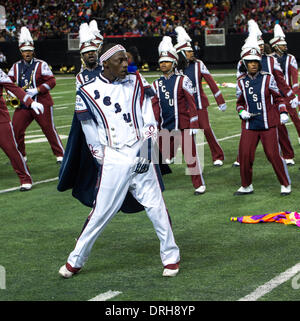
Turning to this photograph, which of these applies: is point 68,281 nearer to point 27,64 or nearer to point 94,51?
point 94,51

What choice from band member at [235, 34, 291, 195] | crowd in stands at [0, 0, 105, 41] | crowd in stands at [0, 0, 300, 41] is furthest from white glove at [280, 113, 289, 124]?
crowd in stands at [0, 0, 105, 41]

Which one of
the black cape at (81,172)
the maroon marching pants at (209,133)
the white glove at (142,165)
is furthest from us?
the maroon marching pants at (209,133)

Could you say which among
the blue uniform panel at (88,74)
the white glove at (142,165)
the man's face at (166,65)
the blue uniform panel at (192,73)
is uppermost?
the man's face at (166,65)

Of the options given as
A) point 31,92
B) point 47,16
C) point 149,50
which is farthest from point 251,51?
point 47,16

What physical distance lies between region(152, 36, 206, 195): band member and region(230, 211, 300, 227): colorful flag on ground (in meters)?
1.62

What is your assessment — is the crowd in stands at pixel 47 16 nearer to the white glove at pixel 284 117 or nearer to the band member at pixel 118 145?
the white glove at pixel 284 117

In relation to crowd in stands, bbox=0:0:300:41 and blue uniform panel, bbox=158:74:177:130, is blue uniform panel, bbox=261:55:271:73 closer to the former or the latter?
blue uniform panel, bbox=158:74:177:130

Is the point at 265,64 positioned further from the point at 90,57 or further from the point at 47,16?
the point at 47,16

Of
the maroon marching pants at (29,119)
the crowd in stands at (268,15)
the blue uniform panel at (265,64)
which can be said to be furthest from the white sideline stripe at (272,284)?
the crowd in stands at (268,15)

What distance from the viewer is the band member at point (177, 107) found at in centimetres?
904

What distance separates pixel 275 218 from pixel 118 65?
8.78 ft

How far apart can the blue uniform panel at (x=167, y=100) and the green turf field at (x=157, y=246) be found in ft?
2.82

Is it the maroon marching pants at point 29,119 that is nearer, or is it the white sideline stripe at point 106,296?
the white sideline stripe at point 106,296

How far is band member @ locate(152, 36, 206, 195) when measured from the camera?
9.04 meters
